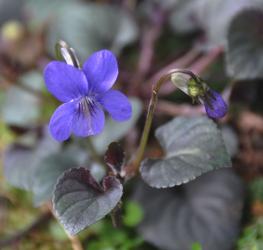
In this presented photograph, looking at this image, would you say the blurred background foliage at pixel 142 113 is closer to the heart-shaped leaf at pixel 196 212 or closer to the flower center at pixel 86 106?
the heart-shaped leaf at pixel 196 212

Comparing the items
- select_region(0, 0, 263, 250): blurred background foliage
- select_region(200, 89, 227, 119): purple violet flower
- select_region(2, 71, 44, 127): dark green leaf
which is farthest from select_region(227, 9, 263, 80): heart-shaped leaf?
select_region(2, 71, 44, 127): dark green leaf

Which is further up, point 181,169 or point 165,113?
point 181,169

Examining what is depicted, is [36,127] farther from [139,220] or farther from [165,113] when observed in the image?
[139,220]

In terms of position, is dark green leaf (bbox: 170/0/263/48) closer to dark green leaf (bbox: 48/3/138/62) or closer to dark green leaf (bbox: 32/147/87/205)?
dark green leaf (bbox: 48/3/138/62)

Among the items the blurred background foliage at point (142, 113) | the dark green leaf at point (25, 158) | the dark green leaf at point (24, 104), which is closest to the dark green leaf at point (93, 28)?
the blurred background foliage at point (142, 113)

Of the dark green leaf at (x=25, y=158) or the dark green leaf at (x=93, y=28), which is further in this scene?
the dark green leaf at (x=93, y=28)

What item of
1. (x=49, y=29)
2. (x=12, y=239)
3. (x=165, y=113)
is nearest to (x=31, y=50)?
(x=49, y=29)
